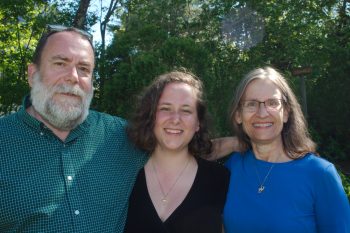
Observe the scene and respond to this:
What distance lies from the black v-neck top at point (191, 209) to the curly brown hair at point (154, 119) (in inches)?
10.4

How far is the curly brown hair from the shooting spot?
3137 mm

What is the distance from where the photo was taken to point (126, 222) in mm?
2828

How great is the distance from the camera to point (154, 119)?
315 centimetres

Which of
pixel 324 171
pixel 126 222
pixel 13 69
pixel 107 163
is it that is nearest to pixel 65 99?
pixel 107 163

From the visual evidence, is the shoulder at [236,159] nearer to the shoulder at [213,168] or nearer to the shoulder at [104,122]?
the shoulder at [213,168]

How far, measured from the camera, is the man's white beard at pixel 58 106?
9.03 ft

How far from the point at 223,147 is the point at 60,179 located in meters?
1.35

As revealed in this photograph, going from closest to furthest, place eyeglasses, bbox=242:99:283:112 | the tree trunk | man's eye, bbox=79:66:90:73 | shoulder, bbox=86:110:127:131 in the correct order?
1. eyeglasses, bbox=242:99:283:112
2. man's eye, bbox=79:66:90:73
3. shoulder, bbox=86:110:127:131
4. the tree trunk

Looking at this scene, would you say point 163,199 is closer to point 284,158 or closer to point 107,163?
point 107,163

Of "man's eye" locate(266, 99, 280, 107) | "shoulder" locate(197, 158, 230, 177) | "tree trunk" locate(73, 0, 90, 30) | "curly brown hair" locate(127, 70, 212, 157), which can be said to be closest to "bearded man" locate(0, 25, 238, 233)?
"curly brown hair" locate(127, 70, 212, 157)

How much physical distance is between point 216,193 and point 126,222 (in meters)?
0.66

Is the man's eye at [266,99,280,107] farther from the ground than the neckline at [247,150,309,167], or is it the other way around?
the man's eye at [266,99,280,107]

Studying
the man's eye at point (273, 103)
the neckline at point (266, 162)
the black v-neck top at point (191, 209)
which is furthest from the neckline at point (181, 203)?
the man's eye at point (273, 103)

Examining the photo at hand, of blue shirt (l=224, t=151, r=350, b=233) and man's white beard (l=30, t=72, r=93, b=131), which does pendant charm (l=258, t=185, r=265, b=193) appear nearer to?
blue shirt (l=224, t=151, r=350, b=233)
